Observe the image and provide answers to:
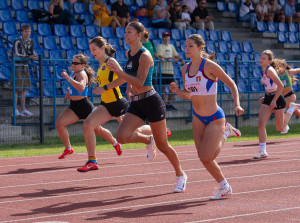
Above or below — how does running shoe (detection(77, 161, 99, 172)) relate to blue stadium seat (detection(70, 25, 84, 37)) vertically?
below

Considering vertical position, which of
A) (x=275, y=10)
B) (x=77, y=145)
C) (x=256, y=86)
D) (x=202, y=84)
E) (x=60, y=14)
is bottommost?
(x=77, y=145)

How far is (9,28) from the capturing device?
1973cm

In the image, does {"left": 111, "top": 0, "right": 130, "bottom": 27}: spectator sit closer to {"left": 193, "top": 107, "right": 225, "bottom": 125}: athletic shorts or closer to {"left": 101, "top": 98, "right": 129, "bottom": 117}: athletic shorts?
{"left": 101, "top": 98, "right": 129, "bottom": 117}: athletic shorts

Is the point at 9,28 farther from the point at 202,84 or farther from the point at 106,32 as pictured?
the point at 202,84

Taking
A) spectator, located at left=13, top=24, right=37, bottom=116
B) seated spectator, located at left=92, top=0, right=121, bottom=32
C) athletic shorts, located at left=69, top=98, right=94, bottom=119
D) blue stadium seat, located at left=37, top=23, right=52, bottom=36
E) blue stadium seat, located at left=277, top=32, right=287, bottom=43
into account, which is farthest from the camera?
blue stadium seat, located at left=277, top=32, right=287, bottom=43

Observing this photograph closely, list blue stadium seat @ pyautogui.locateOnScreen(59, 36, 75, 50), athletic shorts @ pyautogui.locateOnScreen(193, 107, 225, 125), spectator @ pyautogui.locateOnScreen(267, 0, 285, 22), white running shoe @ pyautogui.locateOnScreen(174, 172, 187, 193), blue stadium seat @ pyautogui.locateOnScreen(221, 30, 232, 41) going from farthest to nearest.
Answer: spectator @ pyautogui.locateOnScreen(267, 0, 285, 22)
blue stadium seat @ pyautogui.locateOnScreen(221, 30, 232, 41)
blue stadium seat @ pyautogui.locateOnScreen(59, 36, 75, 50)
white running shoe @ pyautogui.locateOnScreen(174, 172, 187, 193)
athletic shorts @ pyautogui.locateOnScreen(193, 107, 225, 125)

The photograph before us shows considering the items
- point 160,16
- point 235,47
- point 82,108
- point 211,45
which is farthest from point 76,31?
point 82,108

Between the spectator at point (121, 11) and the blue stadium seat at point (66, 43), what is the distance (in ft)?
8.98

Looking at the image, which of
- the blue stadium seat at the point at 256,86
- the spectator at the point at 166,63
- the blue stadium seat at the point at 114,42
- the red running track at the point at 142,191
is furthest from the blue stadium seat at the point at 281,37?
the red running track at the point at 142,191

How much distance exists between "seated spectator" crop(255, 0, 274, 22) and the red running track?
1713 cm

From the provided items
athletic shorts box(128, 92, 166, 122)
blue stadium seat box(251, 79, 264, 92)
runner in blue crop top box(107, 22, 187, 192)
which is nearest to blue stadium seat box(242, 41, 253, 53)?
blue stadium seat box(251, 79, 264, 92)

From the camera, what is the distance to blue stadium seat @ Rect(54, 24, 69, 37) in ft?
68.9

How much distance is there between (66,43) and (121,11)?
316cm

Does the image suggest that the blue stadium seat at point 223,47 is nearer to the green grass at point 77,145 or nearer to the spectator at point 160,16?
the spectator at point 160,16
